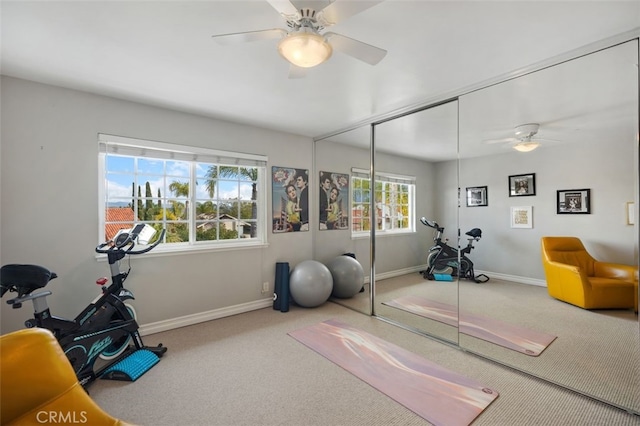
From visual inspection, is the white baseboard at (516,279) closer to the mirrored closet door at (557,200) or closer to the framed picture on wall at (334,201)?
the mirrored closet door at (557,200)

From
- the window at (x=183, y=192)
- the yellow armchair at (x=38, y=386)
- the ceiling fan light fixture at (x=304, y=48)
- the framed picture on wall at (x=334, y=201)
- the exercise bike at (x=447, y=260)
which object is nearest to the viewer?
the yellow armchair at (x=38, y=386)

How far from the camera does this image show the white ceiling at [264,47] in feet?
5.42

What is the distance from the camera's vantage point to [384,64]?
89.0 inches

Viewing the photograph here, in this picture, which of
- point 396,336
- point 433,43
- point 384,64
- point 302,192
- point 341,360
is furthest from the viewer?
point 302,192

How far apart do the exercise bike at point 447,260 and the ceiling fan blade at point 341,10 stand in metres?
2.26

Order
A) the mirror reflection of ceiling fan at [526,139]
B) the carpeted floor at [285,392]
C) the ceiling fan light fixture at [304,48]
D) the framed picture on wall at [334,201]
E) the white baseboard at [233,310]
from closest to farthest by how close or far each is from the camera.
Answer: the ceiling fan light fixture at [304,48], the carpeted floor at [285,392], the mirror reflection of ceiling fan at [526,139], the white baseboard at [233,310], the framed picture on wall at [334,201]

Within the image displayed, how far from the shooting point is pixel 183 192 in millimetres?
3389

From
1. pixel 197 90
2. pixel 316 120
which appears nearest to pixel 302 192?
pixel 316 120

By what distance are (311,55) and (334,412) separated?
2.24 m

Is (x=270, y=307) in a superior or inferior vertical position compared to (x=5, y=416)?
inferior

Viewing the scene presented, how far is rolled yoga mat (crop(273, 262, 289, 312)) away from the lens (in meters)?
3.72

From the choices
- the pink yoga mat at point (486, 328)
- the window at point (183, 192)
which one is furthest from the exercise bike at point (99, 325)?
the pink yoga mat at point (486, 328)

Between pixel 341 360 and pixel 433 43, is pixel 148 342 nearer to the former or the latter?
pixel 341 360

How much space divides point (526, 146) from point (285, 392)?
283cm
